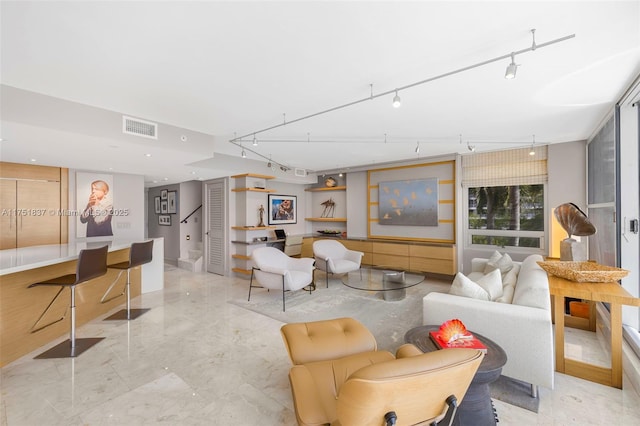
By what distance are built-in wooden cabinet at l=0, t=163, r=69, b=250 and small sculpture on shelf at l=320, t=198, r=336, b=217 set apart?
5689mm

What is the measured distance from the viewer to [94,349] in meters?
2.92

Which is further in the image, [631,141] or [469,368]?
[631,141]

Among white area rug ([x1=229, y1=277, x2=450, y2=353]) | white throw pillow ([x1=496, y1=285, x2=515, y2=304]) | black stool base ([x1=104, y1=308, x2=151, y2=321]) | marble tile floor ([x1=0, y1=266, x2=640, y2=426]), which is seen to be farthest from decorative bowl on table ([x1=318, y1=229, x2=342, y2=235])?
white throw pillow ([x1=496, y1=285, x2=515, y2=304])

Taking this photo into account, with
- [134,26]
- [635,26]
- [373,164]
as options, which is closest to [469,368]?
[635,26]

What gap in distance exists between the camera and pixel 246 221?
6.35 meters

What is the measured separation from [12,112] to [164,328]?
2661 mm

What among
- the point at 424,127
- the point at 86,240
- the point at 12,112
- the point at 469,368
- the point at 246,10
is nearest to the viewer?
the point at 469,368

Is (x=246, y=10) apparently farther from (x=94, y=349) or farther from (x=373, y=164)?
(x=373, y=164)

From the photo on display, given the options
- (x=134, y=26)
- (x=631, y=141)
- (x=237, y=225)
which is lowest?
(x=237, y=225)

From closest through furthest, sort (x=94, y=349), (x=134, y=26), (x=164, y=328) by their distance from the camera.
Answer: (x=134, y=26) → (x=94, y=349) → (x=164, y=328)

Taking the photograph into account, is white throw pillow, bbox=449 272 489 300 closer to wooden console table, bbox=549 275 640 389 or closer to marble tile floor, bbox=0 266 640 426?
wooden console table, bbox=549 275 640 389

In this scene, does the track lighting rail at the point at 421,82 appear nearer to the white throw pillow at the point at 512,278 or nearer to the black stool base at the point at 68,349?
the white throw pillow at the point at 512,278

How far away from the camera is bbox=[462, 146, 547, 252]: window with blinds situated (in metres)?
5.02

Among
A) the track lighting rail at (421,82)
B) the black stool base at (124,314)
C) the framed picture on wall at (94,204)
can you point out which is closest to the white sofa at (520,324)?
the track lighting rail at (421,82)
